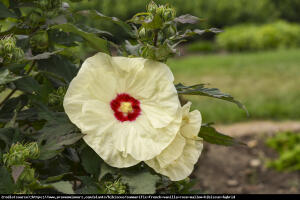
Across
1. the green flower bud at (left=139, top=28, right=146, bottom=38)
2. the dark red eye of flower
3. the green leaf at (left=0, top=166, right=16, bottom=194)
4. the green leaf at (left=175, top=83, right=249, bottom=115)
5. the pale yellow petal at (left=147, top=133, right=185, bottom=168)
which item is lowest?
the green leaf at (left=0, top=166, right=16, bottom=194)

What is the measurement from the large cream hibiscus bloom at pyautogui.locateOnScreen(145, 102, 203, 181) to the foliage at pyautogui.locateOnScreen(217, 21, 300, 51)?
32.5ft

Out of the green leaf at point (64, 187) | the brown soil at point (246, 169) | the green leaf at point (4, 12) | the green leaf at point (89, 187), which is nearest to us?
the green leaf at point (64, 187)

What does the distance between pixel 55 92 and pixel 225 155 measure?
354 cm

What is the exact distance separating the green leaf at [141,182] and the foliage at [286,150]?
3192mm

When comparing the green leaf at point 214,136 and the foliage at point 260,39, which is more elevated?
the green leaf at point 214,136

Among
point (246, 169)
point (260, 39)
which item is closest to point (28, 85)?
point (246, 169)

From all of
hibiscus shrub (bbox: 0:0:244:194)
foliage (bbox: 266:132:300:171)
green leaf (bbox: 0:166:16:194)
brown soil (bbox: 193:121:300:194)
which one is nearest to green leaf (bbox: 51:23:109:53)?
hibiscus shrub (bbox: 0:0:244:194)

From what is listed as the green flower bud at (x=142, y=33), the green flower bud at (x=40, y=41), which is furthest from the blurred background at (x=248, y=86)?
the green flower bud at (x=40, y=41)

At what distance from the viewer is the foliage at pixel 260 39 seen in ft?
34.9

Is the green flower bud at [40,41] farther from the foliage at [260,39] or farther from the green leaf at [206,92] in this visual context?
the foliage at [260,39]

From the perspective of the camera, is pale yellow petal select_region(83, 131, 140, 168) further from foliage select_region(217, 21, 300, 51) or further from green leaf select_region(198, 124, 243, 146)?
foliage select_region(217, 21, 300, 51)

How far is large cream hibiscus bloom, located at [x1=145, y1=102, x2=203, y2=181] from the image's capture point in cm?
96

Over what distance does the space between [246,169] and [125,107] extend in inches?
133

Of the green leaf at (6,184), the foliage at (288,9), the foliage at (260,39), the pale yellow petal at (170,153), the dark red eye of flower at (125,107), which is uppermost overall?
the dark red eye of flower at (125,107)
